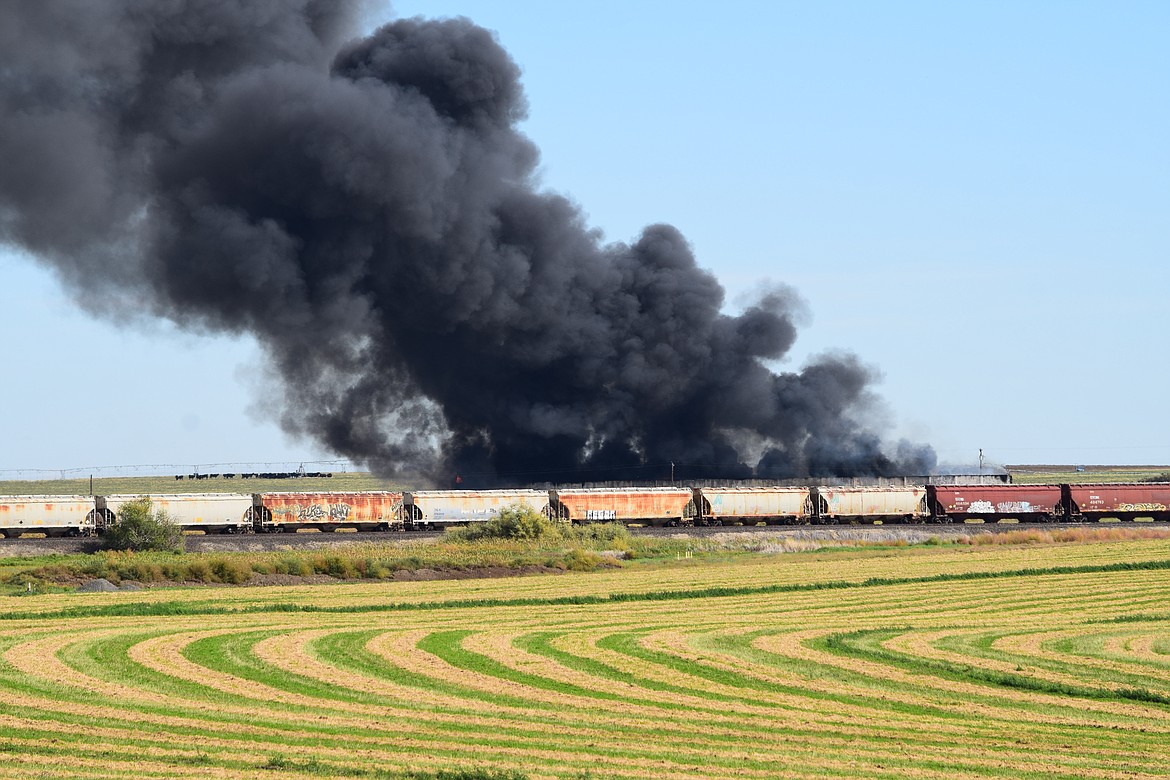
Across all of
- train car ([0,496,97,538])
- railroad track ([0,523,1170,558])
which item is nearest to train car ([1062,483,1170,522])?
railroad track ([0,523,1170,558])

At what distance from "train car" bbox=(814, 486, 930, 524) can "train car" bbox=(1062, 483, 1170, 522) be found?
893 cm

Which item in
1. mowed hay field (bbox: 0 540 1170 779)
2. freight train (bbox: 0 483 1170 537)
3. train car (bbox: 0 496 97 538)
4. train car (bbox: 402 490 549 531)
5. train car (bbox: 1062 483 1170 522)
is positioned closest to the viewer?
mowed hay field (bbox: 0 540 1170 779)

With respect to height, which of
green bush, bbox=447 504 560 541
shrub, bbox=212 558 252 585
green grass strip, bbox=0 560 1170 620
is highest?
green bush, bbox=447 504 560 541

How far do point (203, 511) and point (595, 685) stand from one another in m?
50.2

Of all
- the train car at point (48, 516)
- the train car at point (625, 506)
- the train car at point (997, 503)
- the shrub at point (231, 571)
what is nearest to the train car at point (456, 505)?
the train car at point (625, 506)

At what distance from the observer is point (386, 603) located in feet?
120

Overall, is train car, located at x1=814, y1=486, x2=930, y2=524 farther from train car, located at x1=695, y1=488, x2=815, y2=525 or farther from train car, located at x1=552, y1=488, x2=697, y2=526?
train car, located at x1=552, y1=488, x2=697, y2=526

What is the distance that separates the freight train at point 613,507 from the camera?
214 feet

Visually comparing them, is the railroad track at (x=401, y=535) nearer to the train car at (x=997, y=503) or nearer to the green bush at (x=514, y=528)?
the train car at (x=997, y=503)

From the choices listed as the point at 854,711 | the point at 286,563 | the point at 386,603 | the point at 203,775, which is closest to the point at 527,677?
the point at 854,711

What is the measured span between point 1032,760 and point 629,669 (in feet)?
28.6

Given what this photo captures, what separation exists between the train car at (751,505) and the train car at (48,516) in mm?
33573

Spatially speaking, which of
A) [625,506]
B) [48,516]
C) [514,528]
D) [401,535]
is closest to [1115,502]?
[625,506]

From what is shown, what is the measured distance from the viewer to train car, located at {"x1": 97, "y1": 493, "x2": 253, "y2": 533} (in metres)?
65.4
